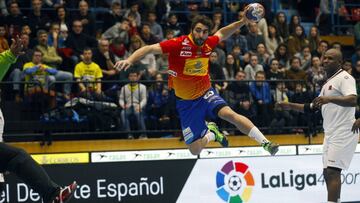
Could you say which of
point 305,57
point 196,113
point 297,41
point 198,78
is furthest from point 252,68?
point 198,78

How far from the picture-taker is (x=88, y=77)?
612 inches

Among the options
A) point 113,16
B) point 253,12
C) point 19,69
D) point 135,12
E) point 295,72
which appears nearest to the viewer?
point 253,12

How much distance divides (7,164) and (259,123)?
25.1 ft

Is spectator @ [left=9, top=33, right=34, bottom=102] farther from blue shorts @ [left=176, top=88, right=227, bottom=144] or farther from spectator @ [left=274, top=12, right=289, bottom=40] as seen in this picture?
spectator @ [left=274, top=12, right=289, bottom=40]

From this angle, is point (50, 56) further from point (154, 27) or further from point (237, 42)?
point (237, 42)

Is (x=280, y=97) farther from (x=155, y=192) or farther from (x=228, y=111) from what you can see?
(x=228, y=111)

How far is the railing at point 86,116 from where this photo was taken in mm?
14828

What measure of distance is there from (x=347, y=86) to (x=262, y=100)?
15.5ft

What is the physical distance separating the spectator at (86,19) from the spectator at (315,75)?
4.88 metres

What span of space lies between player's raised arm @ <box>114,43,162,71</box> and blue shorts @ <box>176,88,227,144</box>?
1.14m

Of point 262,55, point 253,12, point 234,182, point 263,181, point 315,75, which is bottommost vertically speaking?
point 263,181

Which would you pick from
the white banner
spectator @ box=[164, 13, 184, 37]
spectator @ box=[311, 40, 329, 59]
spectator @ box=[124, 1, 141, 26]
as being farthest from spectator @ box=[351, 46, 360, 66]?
spectator @ box=[124, 1, 141, 26]

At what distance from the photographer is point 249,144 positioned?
52.4ft

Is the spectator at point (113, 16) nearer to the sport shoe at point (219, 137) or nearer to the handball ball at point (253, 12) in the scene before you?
the sport shoe at point (219, 137)
